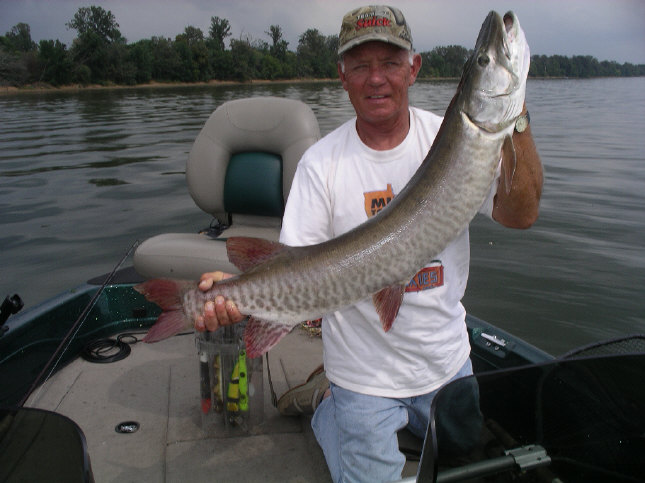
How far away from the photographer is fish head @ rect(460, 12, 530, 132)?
1873mm

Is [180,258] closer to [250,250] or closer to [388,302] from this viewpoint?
[250,250]

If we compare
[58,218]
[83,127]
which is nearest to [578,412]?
[58,218]

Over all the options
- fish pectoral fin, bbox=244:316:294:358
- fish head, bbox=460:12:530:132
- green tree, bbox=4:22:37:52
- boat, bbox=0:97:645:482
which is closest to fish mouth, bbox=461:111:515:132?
fish head, bbox=460:12:530:132

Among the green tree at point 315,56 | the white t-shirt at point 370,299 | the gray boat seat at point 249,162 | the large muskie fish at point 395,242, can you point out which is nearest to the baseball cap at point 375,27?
the white t-shirt at point 370,299

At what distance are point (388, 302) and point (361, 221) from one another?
0.46m

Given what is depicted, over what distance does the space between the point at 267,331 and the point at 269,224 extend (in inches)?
106

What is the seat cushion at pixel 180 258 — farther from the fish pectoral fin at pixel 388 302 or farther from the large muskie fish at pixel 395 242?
the fish pectoral fin at pixel 388 302

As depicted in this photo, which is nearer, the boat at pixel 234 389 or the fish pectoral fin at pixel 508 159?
the boat at pixel 234 389

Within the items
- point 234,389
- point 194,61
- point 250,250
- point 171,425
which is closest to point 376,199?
point 250,250

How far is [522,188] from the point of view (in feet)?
6.97

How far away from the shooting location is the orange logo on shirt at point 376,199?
2.45 meters

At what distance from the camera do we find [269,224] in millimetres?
4891

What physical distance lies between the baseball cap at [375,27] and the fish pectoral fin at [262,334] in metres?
1.30

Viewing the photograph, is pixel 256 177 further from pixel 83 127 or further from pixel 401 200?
pixel 83 127
